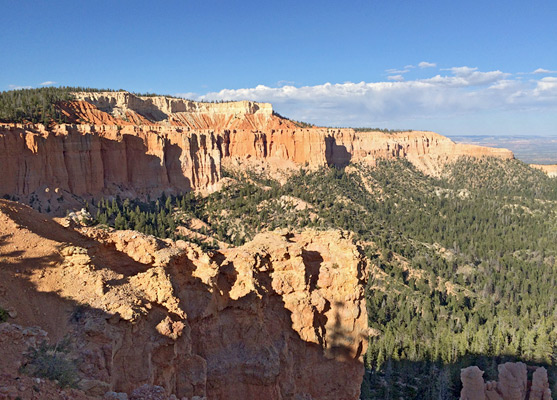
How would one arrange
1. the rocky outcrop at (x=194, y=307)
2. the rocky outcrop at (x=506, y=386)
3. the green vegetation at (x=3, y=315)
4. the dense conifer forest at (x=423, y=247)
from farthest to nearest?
the dense conifer forest at (x=423, y=247)
the rocky outcrop at (x=506, y=386)
the rocky outcrop at (x=194, y=307)
the green vegetation at (x=3, y=315)

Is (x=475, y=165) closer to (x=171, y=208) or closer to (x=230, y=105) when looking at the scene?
(x=230, y=105)

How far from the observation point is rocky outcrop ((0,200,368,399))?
931 centimetres

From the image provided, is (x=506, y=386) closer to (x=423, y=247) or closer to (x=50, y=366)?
(x=50, y=366)

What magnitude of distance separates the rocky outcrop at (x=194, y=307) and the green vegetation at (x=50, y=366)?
0.31 meters

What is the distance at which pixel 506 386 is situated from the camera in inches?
952

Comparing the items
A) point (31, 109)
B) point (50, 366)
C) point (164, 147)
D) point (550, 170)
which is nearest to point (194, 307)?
point (50, 366)

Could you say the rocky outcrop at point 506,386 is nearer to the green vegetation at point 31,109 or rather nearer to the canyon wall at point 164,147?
the canyon wall at point 164,147

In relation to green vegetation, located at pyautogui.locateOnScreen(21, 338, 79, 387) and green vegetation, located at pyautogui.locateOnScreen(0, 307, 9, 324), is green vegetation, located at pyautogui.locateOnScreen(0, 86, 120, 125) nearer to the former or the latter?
green vegetation, located at pyautogui.locateOnScreen(0, 307, 9, 324)

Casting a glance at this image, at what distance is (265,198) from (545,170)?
320 ft

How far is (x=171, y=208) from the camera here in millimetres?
61375

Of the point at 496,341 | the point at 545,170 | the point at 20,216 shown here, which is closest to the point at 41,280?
the point at 20,216

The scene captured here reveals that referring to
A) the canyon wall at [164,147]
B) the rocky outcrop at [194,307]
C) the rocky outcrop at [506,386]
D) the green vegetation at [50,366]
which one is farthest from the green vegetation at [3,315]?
the canyon wall at [164,147]

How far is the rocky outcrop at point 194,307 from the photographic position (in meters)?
9.31

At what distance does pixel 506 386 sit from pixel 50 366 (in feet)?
86.5
